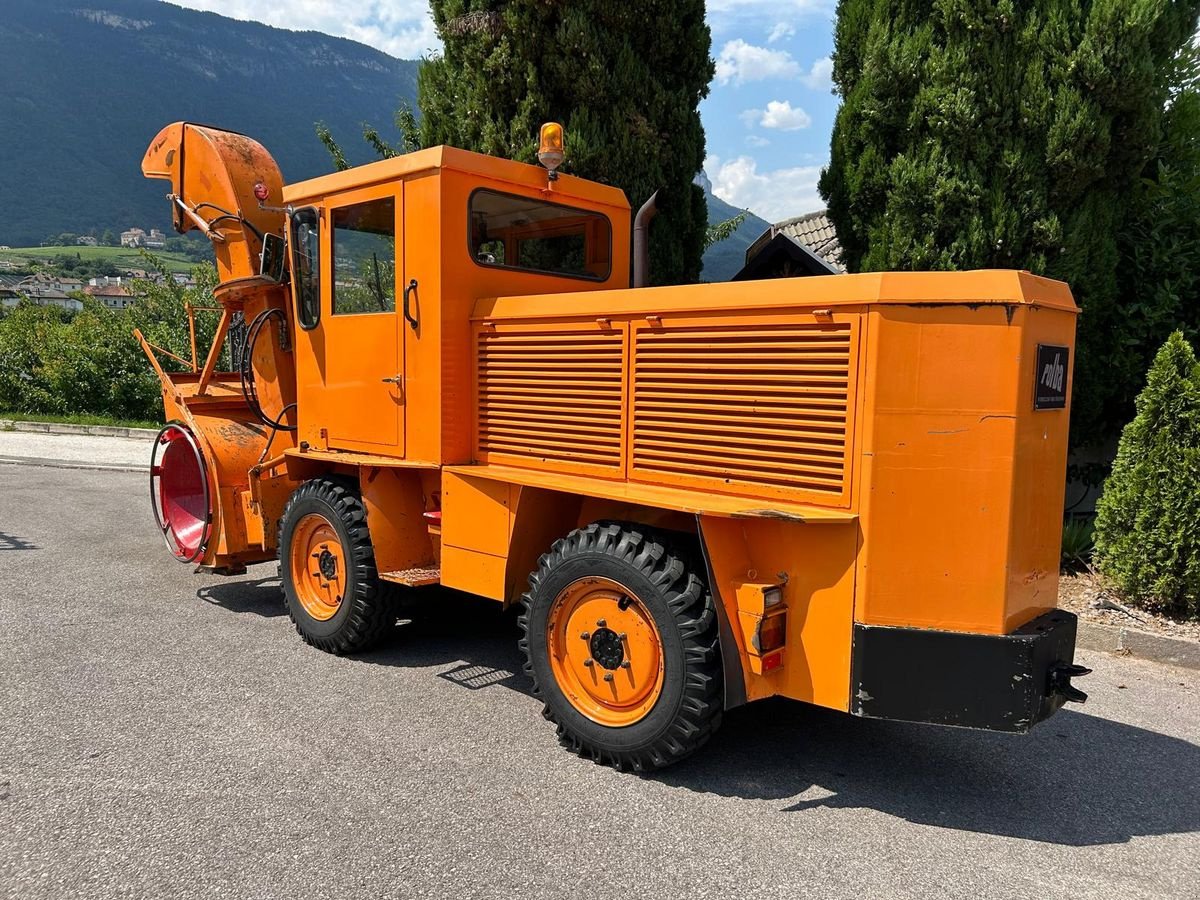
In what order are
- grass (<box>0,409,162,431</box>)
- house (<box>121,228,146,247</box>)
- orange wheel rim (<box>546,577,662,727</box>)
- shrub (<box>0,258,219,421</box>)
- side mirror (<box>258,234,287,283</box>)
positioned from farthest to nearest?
1. house (<box>121,228,146,247</box>)
2. shrub (<box>0,258,219,421</box>)
3. grass (<box>0,409,162,431</box>)
4. side mirror (<box>258,234,287,283</box>)
5. orange wheel rim (<box>546,577,662,727</box>)

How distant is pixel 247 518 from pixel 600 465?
10.3 ft

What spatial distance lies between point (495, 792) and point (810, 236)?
10885 millimetres

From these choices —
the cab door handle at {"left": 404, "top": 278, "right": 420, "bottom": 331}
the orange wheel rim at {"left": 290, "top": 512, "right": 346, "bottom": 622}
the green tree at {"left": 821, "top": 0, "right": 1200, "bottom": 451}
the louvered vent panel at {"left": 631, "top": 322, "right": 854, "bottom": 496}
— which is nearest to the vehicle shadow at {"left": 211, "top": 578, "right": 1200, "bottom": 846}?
the orange wheel rim at {"left": 290, "top": 512, "right": 346, "bottom": 622}

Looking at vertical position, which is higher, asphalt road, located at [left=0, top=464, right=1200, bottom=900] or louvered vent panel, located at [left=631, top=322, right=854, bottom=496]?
louvered vent panel, located at [left=631, top=322, right=854, bottom=496]

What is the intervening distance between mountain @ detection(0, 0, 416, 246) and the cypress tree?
115006 mm

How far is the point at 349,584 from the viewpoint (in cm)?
498

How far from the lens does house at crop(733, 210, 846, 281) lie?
32.5 ft

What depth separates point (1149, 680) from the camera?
500 cm

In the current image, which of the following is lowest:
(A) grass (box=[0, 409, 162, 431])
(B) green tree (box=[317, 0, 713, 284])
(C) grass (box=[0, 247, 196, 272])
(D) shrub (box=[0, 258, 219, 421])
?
(A) grass (box=[0, 409, 162, 431])

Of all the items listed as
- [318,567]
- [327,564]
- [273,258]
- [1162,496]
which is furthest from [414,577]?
[1162,496]

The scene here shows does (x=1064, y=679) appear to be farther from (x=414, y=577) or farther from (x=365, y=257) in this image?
(x=365, y=257)

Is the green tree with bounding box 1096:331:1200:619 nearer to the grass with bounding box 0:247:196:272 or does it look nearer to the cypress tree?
the cypress tree

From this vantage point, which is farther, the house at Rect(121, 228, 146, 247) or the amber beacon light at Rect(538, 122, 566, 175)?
the house at Rect(121, 228, 146, 247)

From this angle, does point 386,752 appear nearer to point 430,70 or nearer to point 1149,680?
point 1149,680
